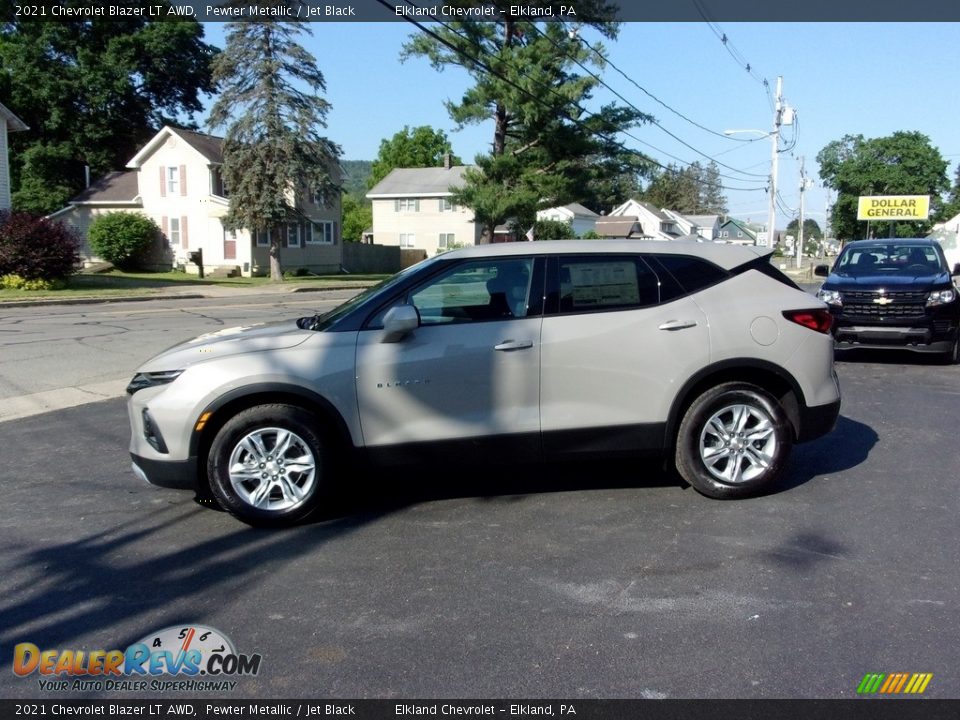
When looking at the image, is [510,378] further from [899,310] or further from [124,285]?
[124,285]

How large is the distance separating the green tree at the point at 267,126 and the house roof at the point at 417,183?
25.8 m

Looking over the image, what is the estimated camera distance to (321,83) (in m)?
35.3

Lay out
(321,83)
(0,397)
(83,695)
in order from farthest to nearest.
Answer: (321,83) → (0,397) → (83,695)

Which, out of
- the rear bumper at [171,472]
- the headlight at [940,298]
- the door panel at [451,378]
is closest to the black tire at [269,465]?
the rear bumper at [171,472]

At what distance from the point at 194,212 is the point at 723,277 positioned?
40.1 m

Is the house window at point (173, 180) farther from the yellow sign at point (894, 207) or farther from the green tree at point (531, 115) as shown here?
the yellow sign at point (894, 207)

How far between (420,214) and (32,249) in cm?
3802

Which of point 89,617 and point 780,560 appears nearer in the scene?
point 89,617

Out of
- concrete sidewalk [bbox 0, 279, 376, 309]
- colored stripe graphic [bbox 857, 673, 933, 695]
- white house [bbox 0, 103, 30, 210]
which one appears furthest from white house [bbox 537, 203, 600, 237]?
colored stripe graphic [bbox 857, 673, 933, 695]

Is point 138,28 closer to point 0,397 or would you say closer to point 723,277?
point 0,397

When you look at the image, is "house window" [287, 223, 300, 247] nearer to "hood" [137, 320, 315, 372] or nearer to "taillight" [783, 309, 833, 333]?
"hood" [137, 320, 315, 372]

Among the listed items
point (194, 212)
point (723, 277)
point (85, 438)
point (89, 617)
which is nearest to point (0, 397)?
point (85, 438)

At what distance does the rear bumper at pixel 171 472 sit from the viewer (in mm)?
5133

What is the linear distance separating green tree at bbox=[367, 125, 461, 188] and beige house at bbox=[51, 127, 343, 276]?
45892 mm
